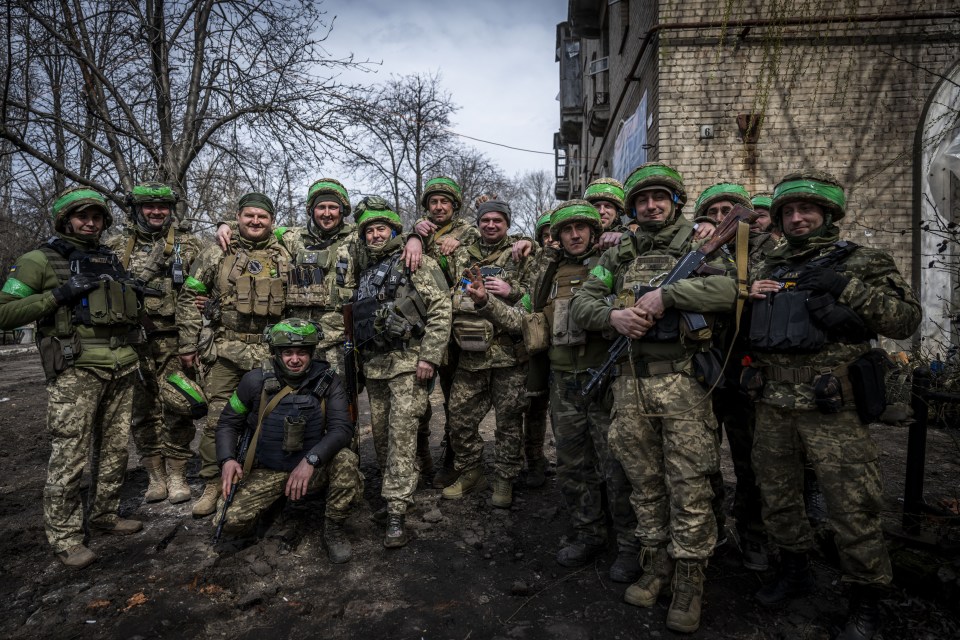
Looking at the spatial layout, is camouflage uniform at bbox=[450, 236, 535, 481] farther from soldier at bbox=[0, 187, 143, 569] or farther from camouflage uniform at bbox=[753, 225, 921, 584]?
soldier at bbox=[0, 187, 143, 569]

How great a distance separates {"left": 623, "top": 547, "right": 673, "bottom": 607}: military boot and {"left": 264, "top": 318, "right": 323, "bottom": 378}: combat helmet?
2.54m

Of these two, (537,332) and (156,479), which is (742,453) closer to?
(537,332)

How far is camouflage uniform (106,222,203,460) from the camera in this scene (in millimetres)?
4469

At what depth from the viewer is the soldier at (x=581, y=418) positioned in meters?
3.19

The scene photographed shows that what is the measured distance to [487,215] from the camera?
14.9 ft

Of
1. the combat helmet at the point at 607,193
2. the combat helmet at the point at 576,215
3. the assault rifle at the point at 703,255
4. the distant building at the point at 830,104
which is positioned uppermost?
the distant building at the point at 830,104

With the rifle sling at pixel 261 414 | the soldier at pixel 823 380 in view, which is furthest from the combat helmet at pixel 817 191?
the rifle sling at pixel 261 414

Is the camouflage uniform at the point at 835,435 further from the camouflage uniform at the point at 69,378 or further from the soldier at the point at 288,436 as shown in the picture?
the camouflage uniform at the point at 69,378

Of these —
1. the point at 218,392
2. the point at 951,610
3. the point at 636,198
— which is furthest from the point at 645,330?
the point at 218,392

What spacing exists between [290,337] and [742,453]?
10.4 feet

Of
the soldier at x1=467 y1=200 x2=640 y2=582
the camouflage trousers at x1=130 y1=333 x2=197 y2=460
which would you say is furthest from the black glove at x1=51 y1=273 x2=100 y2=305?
the soldier at x1=467 y1=200 x2=640 y2=582

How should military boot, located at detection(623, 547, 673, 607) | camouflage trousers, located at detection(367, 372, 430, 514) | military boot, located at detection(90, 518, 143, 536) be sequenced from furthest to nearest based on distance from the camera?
military boot, located at detection(90, 518, 143, 536) < camouflage trousers, located at detection(367, 372, 430, 514) < military boot, located at detection(623, 547, 673, 607)

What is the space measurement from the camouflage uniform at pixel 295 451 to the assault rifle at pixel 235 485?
0.03 meters

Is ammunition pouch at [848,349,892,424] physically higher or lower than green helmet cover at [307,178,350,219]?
lower
